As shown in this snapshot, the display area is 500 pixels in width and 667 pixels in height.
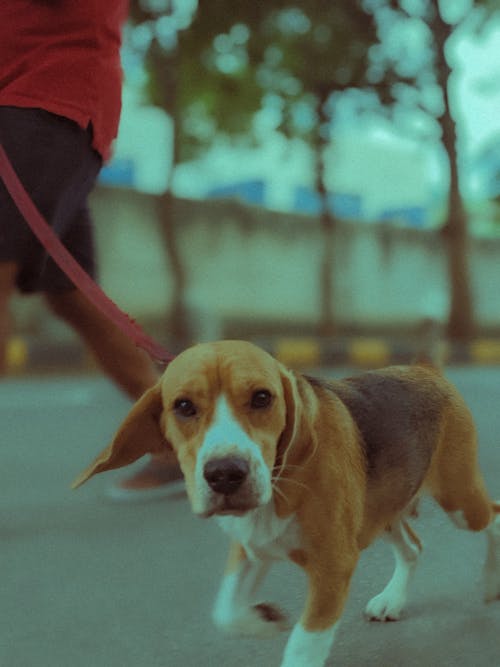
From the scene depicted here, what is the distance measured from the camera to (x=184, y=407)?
1.35 metres

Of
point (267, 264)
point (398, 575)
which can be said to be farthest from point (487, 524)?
point (267, 264)

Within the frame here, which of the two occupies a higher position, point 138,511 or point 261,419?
point 261,419

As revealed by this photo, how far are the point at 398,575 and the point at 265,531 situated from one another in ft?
1.76

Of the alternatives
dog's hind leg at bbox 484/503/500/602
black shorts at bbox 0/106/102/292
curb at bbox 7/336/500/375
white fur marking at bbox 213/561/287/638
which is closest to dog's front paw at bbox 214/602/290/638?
white fur marking at bbox 213/561/287/638

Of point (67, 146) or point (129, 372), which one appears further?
point (129, 372)

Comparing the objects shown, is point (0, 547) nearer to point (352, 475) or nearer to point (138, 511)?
point (138, 511)

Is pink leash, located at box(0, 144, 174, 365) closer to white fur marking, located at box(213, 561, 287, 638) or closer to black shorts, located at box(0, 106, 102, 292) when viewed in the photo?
black shorts, located at box(0, 106, 102, 292)

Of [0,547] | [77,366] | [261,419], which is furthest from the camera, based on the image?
[77,366]

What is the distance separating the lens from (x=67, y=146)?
2.03m

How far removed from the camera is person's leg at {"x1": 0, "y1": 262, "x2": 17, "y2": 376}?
2207 mm

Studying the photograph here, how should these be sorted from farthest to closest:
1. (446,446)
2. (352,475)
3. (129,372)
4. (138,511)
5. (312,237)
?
1. (312,237)
2. (138,511)
3. (129,372)
4. (446,446)
5. (352,475)

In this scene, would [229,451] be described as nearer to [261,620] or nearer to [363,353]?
[261,620]

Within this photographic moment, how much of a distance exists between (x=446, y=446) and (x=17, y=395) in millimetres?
5024

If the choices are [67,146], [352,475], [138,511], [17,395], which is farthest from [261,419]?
[17,395]
